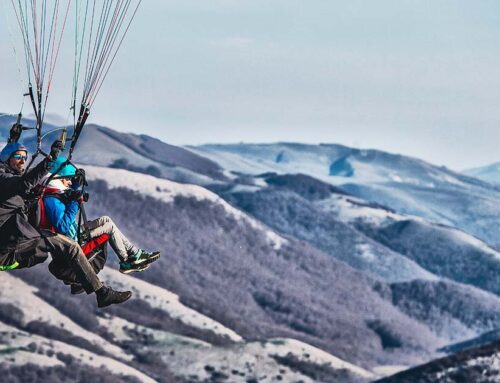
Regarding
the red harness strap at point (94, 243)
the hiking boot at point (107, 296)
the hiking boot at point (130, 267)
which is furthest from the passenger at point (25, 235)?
the hiking boot at point (130, 267)

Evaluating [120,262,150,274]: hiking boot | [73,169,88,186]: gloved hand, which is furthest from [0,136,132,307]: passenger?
[73,169,88,186]: gloved hand

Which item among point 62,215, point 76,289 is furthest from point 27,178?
point 76,289

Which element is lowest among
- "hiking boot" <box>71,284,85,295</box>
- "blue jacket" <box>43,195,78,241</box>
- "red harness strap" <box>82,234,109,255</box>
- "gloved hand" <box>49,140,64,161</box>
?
"hiking boot" <box>71,284,85,295</box>

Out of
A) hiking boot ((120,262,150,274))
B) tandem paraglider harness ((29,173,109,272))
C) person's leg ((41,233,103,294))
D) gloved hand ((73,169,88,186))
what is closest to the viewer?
gloved hand ((73,169,88,186))

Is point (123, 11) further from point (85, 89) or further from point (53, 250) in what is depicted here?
point (53, 250)

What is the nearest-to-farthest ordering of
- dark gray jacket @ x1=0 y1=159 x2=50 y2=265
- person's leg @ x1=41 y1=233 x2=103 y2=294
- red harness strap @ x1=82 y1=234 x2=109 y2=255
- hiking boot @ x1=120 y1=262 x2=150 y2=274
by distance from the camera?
1. dark gray jacket @ x1=0 y1=159 x2=50 y2=265
2. person's leg @ x1=41 y1=233 x2=103 y2=294
3. red harness strap @ x1=82 y1=234 x2=109 y2=255
4. hiking boot @ x1=120 y1=262 x2=150 y2=274

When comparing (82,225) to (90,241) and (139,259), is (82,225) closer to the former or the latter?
(90,241)

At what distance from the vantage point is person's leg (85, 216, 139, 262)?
36.1 m

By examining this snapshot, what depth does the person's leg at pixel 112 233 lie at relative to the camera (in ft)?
118

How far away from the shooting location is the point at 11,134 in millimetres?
34406

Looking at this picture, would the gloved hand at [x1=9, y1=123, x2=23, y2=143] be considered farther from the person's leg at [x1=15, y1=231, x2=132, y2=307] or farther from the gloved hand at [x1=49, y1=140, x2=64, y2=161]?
the person's leg at [x1=15, y1=231, x2=132, y2=307]

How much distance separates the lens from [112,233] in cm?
3638

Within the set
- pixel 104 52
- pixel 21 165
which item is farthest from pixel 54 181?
pixel 104 52

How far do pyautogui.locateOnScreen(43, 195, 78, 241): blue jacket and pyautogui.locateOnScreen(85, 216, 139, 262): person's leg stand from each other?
53cm
